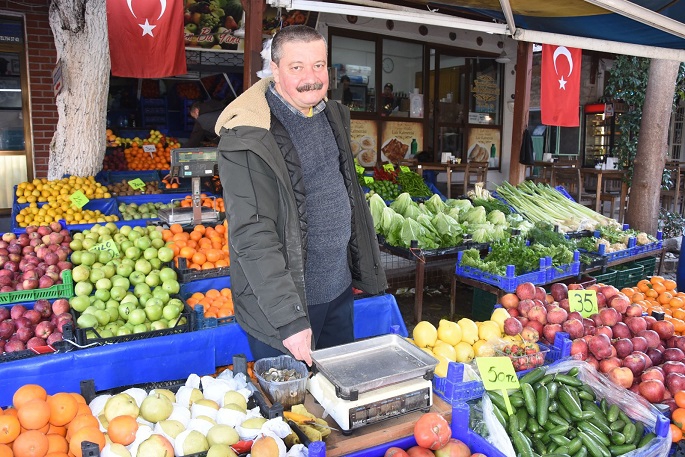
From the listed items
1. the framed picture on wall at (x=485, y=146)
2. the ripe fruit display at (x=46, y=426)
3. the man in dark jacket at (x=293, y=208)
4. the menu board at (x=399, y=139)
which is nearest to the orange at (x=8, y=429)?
the ripe fruit display at (x=46, y=426)

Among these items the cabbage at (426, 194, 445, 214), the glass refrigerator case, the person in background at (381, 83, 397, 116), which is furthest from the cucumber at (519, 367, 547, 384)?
the glass refrigerator case

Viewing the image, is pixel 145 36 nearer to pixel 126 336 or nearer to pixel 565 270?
pixel 126 336

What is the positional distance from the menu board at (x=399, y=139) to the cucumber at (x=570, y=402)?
8668mm

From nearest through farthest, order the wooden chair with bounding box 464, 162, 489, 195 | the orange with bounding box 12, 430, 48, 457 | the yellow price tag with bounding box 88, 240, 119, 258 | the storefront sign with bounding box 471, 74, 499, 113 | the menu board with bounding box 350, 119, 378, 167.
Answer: the orange with bounding box 12, 430, 48, 457, the yellow price tag with bounding box 88, 240, 119, 258, the wooden chair with bounding box 464, 162, 489, 195, the menu board with bounding box 350, 119, 378, 167, the storefront sign with bounding box 471, 74, 499, 113

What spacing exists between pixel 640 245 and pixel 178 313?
5.13m

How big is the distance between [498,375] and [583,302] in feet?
4.11

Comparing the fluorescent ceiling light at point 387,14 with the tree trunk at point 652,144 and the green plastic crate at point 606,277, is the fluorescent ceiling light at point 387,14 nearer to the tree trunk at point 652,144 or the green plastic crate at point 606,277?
A: the green plastic crate at point 606,277

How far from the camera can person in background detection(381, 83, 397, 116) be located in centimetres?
1070

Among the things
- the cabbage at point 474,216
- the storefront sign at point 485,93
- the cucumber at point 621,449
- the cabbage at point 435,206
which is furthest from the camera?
the storefront sign at point 485,93

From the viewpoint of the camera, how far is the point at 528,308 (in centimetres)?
301

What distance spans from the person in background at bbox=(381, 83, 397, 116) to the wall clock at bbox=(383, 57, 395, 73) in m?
0.32

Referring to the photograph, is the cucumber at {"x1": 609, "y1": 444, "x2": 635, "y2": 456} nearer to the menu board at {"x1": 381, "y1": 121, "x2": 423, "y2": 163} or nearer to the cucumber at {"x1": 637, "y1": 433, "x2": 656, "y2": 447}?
the cucumber at {"x1": 637, "y1": 433, "x2": 656, "y2": 447}

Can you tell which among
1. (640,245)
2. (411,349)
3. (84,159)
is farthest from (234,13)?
(411,349)

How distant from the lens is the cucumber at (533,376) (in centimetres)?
231
